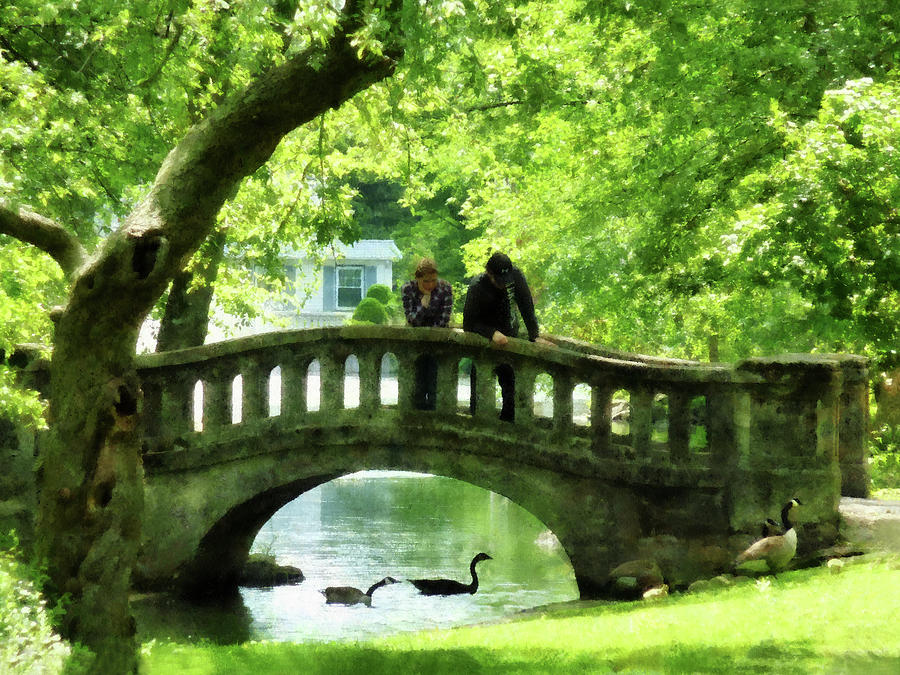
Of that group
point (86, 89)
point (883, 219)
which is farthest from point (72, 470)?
point (883, 219)

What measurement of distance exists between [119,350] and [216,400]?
5189mm

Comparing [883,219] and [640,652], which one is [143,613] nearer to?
[640,652]

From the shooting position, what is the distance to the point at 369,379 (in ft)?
40.8

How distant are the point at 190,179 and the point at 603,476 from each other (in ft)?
19.4

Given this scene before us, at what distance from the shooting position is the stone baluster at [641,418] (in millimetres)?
11602

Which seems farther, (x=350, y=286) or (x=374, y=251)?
(x=350, y=286)

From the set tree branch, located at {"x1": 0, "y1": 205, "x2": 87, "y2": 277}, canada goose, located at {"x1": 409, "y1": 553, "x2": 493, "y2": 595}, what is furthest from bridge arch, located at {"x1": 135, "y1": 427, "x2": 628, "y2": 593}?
tree branch, located at {"x1": 0, "y1": 205, "x2": 87, "y2": 277}

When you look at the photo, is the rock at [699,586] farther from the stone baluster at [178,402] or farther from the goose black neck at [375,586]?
the stone baluster at [178,402]

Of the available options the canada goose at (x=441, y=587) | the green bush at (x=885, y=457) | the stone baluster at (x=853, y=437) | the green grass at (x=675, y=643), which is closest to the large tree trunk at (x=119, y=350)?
the green grass at (x=675, y=643)

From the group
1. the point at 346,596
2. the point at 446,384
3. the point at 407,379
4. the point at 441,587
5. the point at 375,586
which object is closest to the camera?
the point at 446,384

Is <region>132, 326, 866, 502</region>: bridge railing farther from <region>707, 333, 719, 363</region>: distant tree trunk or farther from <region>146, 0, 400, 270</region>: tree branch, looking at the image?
<region>707, 333, 719, 363</region>: distant tree trunk

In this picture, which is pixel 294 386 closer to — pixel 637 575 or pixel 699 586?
pixel 637 575

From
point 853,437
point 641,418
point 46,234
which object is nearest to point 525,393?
point 641,418

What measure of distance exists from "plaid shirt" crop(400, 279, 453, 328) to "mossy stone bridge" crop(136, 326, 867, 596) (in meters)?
0.42
